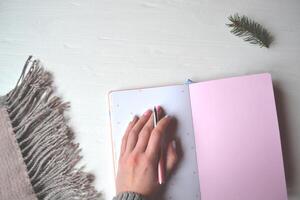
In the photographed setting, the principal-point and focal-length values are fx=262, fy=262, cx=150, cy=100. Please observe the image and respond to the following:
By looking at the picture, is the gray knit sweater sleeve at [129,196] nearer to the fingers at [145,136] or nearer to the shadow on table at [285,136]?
the fingers at [145,136]

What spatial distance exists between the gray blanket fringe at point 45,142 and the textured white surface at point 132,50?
1.0 inches

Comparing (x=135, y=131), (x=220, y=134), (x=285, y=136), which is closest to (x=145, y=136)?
(x=135, y=131)

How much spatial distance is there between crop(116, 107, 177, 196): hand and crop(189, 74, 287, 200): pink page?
7 centimetres

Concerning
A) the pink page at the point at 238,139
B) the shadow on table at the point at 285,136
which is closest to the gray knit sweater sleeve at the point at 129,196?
the pink page at the point at 238,139

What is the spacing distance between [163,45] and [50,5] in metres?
0.24

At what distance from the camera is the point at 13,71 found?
509 mm

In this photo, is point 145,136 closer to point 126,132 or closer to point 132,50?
point 126,132

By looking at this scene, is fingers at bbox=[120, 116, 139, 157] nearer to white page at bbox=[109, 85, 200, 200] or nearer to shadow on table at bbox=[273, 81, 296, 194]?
white page at bbox=[109, 85, 200, 200]

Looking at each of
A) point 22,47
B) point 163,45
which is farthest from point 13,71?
point 163,45

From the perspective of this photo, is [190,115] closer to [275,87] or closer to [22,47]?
[275,87]

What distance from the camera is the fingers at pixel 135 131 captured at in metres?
0.48

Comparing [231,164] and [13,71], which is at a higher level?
[13,71]

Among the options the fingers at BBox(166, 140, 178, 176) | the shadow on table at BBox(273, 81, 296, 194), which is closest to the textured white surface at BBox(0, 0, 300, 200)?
the shadow on table at BBox(273, 81, 296, 194)

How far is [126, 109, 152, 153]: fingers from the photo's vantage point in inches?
18.7
